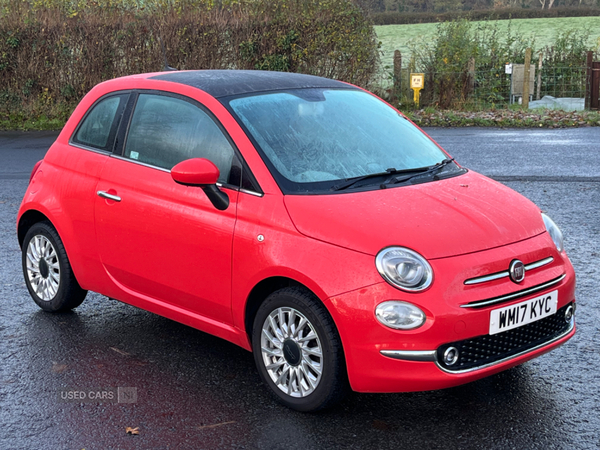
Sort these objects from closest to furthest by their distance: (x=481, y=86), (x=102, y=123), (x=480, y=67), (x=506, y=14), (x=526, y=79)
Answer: (x=102, y=123)
(x=526, y=79)
(x=481, y=86)
(x=480, y=67)
(x=506, y=14)

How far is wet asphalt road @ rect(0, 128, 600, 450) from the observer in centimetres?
360

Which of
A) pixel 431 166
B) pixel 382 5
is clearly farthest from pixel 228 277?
pixel 382 5

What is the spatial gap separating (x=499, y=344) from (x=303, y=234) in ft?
3.59

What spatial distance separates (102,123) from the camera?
5.09 meters

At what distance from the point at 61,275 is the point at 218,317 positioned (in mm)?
1622

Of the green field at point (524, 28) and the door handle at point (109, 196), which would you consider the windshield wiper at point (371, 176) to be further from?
the green field at point (524, 28)

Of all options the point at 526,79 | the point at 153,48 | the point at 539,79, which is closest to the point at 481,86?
the point at 526,79

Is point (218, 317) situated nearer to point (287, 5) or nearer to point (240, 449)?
point (240, 449)

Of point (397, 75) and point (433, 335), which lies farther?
point (397, 75)

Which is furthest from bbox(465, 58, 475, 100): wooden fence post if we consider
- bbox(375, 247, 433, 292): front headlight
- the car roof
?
bbox(375, 247, 433, 292): front headlight

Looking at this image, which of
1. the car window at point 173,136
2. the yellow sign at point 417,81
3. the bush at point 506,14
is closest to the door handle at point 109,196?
the car window at point 173,136

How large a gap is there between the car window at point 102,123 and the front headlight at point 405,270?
2.25 meters

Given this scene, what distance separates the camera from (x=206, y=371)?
4430mm

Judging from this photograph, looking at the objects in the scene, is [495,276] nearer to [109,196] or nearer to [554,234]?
[554,234]
